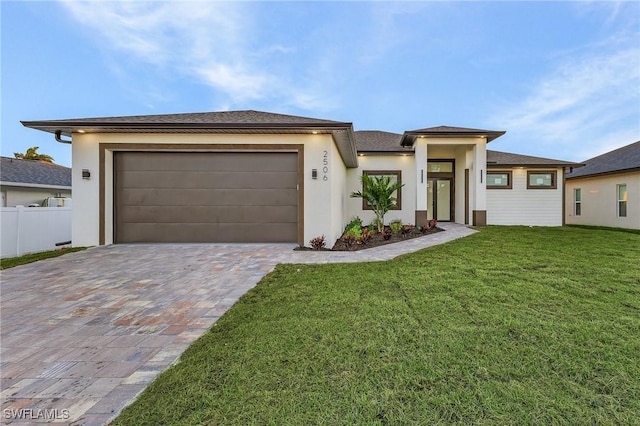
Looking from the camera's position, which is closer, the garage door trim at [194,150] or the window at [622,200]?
the garage door trim at [194,150]

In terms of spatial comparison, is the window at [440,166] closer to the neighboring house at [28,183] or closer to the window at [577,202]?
the window at [577,202]

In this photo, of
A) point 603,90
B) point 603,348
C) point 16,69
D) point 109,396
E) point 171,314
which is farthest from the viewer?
point 603,90

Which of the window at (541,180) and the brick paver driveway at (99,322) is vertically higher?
the window at (541,180)

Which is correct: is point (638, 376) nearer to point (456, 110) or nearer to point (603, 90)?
point (603, 90)

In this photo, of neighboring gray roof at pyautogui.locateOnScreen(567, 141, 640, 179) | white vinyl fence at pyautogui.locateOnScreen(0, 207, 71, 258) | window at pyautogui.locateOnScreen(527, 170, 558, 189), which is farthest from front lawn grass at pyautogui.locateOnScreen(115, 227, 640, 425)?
neighboring gray roof at pyautogui.locateOnScreen(567, 141, 640, 179)

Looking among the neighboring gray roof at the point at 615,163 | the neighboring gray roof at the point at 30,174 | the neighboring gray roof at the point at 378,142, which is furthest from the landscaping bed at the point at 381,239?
the neighboring gray roof at the point at 30,174

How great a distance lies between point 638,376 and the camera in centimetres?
199

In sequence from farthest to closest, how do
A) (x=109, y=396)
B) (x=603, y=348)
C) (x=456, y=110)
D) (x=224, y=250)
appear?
1. (x=456, y=110)
2. (x=224, y=250)
3. (x=603, y=348)
4. (x=109, y=396)

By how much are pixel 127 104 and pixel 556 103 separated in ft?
89.8

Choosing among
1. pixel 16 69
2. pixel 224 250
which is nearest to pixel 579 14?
pixel 224 250

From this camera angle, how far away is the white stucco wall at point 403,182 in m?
13.1

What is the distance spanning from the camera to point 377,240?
8828 mm

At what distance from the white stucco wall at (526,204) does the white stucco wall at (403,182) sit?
13.3 feet

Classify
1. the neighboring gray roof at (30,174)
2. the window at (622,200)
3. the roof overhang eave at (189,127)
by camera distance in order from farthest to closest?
the window at (622,200) < the neighboring gray roof at (30,174) < the roof overhang eave at (189,127)
